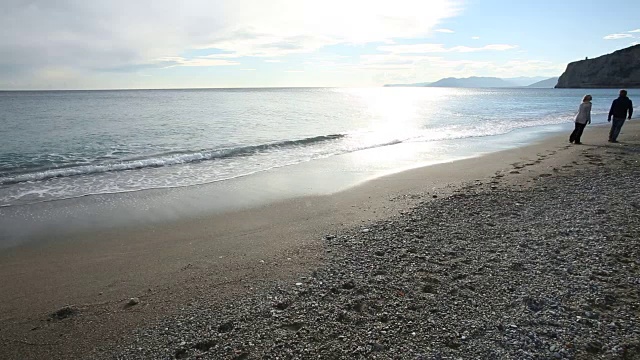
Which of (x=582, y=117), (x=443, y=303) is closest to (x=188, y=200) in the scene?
(x=443, y=303)

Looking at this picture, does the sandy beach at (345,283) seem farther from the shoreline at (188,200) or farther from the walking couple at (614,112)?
the walking couple at (614,112)

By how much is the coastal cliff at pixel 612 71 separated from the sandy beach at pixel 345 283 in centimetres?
15859

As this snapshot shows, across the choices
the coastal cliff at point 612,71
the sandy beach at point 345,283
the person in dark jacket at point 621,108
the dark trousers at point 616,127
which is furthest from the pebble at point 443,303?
the coastal cliff at point 612,71

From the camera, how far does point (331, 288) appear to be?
15.2ft

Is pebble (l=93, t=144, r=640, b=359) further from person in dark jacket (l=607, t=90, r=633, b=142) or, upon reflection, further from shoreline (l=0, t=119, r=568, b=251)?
person in dark jacket (l=607, t=90, r=633, b=142)

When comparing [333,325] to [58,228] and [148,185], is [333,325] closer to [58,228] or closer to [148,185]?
[58,228]

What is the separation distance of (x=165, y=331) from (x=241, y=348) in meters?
0.96

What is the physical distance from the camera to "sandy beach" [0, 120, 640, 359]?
366 cm

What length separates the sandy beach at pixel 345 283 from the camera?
366cm

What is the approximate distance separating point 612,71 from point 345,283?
170695mm

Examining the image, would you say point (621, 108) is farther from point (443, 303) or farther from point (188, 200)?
point (188, 200)

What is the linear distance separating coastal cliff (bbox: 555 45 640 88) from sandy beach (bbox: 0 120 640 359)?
158593 mm

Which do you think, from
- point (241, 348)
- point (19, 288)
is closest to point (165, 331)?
point (241, 348)

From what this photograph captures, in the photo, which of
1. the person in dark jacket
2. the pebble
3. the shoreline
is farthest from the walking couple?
the pebble
